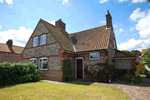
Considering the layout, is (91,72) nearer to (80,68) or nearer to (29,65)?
(80,68)

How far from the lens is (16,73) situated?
10594 millimetres

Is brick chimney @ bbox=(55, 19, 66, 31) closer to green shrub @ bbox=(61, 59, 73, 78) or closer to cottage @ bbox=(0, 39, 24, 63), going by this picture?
green shrub @ bbox=(61, 59, 73, 78)

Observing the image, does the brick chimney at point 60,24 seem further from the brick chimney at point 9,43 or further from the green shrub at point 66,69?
the brick chimney at point 9,43

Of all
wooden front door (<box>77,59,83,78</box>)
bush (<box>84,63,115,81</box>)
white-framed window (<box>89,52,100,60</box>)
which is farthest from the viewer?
wooden front door (<box>77,59,83,78</box>)

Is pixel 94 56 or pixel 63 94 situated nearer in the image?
pixel 63 94

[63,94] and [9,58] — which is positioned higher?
[9,58]

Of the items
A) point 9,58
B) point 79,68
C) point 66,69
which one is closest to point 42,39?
point 66,69

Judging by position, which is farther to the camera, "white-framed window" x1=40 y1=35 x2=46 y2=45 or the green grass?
"white-framed window" x1=40 y1=35 x2=46 y2=45

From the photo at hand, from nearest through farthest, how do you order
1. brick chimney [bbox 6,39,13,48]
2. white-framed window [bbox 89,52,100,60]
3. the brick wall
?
white-framed window [bbox 89,52,100,60] < the brick wall < brick chimney [bbox 6,39,13,48]

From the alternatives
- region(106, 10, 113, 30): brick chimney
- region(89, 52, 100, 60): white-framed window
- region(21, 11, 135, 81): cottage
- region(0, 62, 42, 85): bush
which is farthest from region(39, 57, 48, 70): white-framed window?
region(106, 10, 113, 30): brick chimney

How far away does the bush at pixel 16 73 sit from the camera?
937 cm

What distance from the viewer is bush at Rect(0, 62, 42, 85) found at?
9367mm

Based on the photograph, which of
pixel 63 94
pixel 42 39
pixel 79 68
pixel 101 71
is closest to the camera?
pixel 63 94

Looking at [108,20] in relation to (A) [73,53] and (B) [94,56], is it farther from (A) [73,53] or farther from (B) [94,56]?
(A) [73,53]
